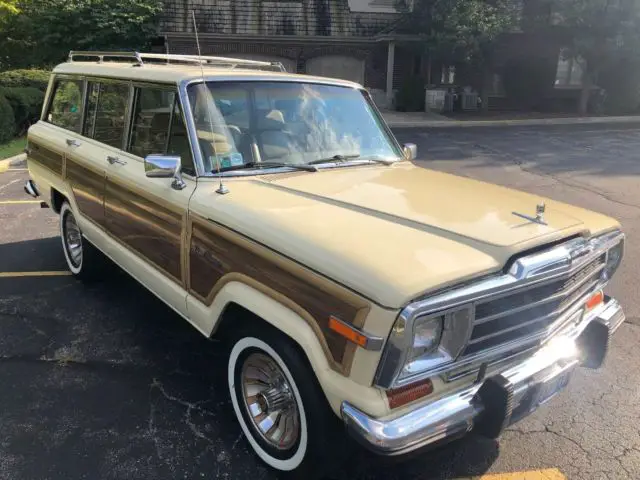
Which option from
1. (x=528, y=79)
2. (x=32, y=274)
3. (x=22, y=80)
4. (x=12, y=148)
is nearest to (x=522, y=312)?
(x=32, y=274)

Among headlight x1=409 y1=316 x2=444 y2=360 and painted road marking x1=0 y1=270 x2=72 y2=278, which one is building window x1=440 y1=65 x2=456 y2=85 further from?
headlight x1=409 y1=316 x2=444 y2=360

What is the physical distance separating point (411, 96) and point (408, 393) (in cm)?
2019

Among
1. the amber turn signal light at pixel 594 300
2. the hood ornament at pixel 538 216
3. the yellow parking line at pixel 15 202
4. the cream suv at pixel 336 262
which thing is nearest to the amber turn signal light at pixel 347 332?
the cream suv at pixel 336 262

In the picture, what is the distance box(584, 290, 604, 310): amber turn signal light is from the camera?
301 cm

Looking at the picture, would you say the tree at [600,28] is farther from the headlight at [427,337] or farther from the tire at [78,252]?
the headlight at [427,337]

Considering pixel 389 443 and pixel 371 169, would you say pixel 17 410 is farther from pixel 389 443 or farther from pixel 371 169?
pixel 371 169

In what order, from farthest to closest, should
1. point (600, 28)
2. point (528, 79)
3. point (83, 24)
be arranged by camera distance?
1. point (528, 79)
2. point (83, 24)
3. point (600, 28)

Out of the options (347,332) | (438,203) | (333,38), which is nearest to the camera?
(347,332)

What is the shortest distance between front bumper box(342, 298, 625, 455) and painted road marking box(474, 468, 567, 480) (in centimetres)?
49

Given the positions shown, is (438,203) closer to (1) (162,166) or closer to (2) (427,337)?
(2) (427,337)

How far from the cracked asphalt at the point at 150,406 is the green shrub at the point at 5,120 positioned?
8166 millimetres

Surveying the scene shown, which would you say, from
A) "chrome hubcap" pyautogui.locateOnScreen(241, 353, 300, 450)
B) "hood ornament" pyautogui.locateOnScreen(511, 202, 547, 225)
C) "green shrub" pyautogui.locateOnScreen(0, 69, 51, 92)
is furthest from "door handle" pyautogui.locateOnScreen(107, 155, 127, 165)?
"green shrub" pyautogui.locateOnScreen(0, 69, 51, 92)

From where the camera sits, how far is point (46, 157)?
5.26 metres

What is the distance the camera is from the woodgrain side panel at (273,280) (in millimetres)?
2119
